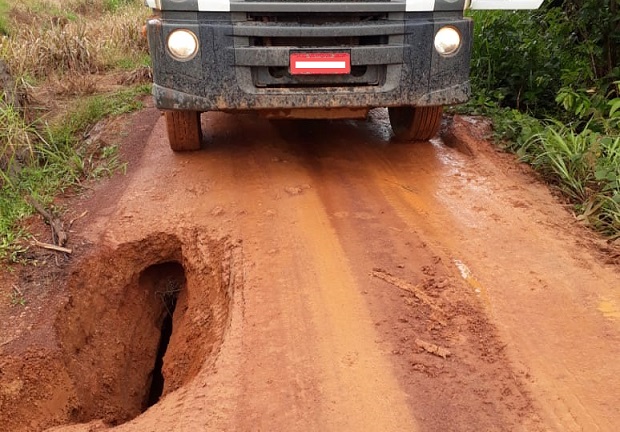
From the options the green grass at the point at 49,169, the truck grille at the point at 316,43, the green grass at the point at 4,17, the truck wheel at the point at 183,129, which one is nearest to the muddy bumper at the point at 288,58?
the truck grille at the point at 316,43

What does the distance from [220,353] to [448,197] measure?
216cm

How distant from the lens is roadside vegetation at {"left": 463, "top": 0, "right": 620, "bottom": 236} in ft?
13.6

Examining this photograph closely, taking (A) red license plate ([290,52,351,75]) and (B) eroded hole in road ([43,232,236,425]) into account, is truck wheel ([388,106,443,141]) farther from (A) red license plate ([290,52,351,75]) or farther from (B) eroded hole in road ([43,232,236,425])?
(B) eroded hole in road ([43,232,236,425])

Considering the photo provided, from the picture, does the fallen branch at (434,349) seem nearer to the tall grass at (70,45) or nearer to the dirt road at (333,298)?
the dirt road at (333,298)

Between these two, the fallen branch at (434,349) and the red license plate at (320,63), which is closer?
the fallen branch at (434,349)

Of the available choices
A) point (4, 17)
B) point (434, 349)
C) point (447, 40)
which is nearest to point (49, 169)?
point (447, 40)

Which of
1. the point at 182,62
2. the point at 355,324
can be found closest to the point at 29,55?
the point at 182,62

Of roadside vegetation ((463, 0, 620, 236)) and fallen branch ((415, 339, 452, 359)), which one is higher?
roadside vegetation ((463, 0, 620, 236))

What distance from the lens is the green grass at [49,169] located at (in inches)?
163

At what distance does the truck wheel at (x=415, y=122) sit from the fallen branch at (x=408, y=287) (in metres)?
2.03

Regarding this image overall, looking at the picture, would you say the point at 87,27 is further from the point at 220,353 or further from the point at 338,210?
the point at 220,353

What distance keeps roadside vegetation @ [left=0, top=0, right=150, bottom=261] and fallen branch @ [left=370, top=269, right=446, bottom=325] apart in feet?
7.71

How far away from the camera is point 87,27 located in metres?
11.1

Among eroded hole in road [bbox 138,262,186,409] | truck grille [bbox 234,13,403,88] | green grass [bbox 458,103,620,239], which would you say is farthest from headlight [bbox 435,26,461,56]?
eroded hole in road [bbox 138,262,186,409]
